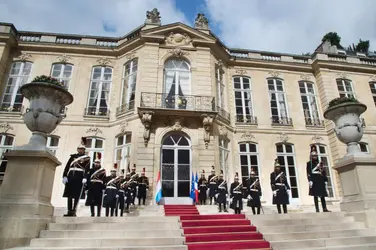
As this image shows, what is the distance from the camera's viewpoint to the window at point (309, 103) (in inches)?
610

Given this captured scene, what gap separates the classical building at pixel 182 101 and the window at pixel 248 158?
6 centimetres

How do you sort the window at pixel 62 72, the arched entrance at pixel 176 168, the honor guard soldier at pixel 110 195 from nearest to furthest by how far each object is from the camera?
1. the honor guard soldier at pixel 110 195
2. the arched entrance at pixel 176 168
3. the window at pixel 62 72

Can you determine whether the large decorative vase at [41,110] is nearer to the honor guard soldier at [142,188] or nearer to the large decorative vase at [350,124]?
the honor guard soldier at [142,188]

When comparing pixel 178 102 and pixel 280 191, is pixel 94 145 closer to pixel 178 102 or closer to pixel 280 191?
pixel 178 102

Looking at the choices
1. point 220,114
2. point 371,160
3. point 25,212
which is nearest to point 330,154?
point 220,114

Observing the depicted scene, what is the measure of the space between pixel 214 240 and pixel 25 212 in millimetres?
3762

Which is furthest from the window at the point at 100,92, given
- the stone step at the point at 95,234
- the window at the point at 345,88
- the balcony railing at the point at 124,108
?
the window at the point at 345,88

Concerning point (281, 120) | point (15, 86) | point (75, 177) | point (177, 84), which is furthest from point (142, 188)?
point (15, 86)

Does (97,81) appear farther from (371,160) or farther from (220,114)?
(371,160)

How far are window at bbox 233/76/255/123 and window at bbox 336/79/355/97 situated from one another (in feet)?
19.1

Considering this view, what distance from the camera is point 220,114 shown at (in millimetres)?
13484

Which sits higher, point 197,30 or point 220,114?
point 197,30

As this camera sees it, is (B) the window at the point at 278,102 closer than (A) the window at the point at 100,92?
No

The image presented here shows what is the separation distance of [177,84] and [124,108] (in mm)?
2997
